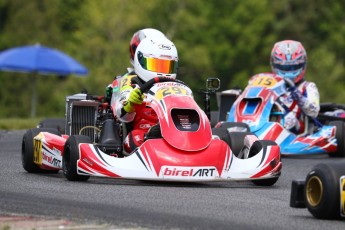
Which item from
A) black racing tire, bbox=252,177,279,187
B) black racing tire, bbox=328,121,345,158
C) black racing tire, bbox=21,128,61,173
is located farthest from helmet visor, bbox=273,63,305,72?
black racing tire, bbox=252,177,279,187

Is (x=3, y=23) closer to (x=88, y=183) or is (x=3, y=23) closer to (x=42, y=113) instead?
(x=42, y=113)

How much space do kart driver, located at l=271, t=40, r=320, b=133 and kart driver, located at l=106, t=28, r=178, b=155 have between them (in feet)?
15.2

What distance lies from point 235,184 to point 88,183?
1.51 m

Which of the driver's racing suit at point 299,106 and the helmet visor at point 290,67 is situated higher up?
the helmet visor at point 290,67

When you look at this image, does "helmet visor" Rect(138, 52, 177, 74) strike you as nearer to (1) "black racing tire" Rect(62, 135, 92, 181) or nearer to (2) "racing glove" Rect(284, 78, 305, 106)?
(1) "black racing tire" Rect(62, 135, 92, 181)

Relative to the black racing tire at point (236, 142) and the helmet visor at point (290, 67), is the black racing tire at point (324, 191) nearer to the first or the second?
the black racing tire at point (236, 142)

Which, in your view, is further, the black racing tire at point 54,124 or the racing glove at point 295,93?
the racing glove at point 295,93

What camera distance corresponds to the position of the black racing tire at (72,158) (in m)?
12.5

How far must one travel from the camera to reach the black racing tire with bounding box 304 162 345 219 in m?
9.48

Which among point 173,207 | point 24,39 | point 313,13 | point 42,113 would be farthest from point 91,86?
point 173,207

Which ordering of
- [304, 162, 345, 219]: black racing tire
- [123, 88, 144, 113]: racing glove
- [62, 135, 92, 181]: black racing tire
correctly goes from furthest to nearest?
[123, 88, 144, 113]: racing glove, [62, 135, 92, 181]: black racing tire, [304, 162, 345, 219]: black racing tire

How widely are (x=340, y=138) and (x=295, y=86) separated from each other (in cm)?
107

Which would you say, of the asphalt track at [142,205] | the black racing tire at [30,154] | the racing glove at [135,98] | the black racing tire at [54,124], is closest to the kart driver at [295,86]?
the black racing tire at [54,124]

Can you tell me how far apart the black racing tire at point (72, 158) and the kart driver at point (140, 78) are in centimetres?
70
